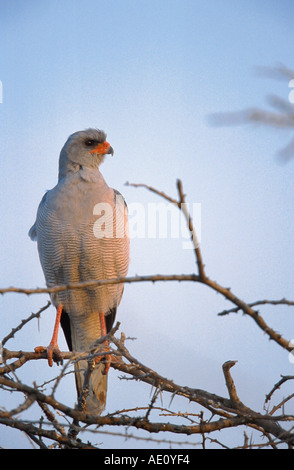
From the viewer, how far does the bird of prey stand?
5.39m

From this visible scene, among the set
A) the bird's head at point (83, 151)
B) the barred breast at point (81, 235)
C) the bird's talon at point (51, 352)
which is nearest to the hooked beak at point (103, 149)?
the bird's head at point (83, 151)

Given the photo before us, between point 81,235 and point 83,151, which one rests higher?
point 83,151

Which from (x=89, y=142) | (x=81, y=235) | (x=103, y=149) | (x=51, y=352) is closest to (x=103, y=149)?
(x=103, y=149)

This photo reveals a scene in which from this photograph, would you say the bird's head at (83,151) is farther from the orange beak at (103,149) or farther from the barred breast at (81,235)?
the barred breast at (81,235)

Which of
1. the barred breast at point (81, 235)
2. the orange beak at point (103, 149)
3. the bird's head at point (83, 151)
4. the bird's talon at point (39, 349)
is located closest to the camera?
the bird's talon at point (39, 349)

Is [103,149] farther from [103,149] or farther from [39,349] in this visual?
[39,349]

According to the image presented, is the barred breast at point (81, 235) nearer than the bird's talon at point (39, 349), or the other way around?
the bird's talon at point (39, 349)

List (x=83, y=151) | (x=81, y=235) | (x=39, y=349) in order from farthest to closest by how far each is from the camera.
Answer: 1. (x=83, y=151)
2. (x=81, y=235)
3. (x=39, y=349)

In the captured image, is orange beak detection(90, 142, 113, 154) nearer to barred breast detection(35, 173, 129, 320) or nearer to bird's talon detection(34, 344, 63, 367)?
barred breast detection(35, 173, 129, 320)

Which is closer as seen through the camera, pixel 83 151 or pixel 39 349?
pixel 39 349

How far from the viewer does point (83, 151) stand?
19.6ft

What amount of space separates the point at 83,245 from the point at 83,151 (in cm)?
109

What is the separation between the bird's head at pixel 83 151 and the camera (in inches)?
232

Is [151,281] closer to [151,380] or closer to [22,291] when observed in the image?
[22,291]
